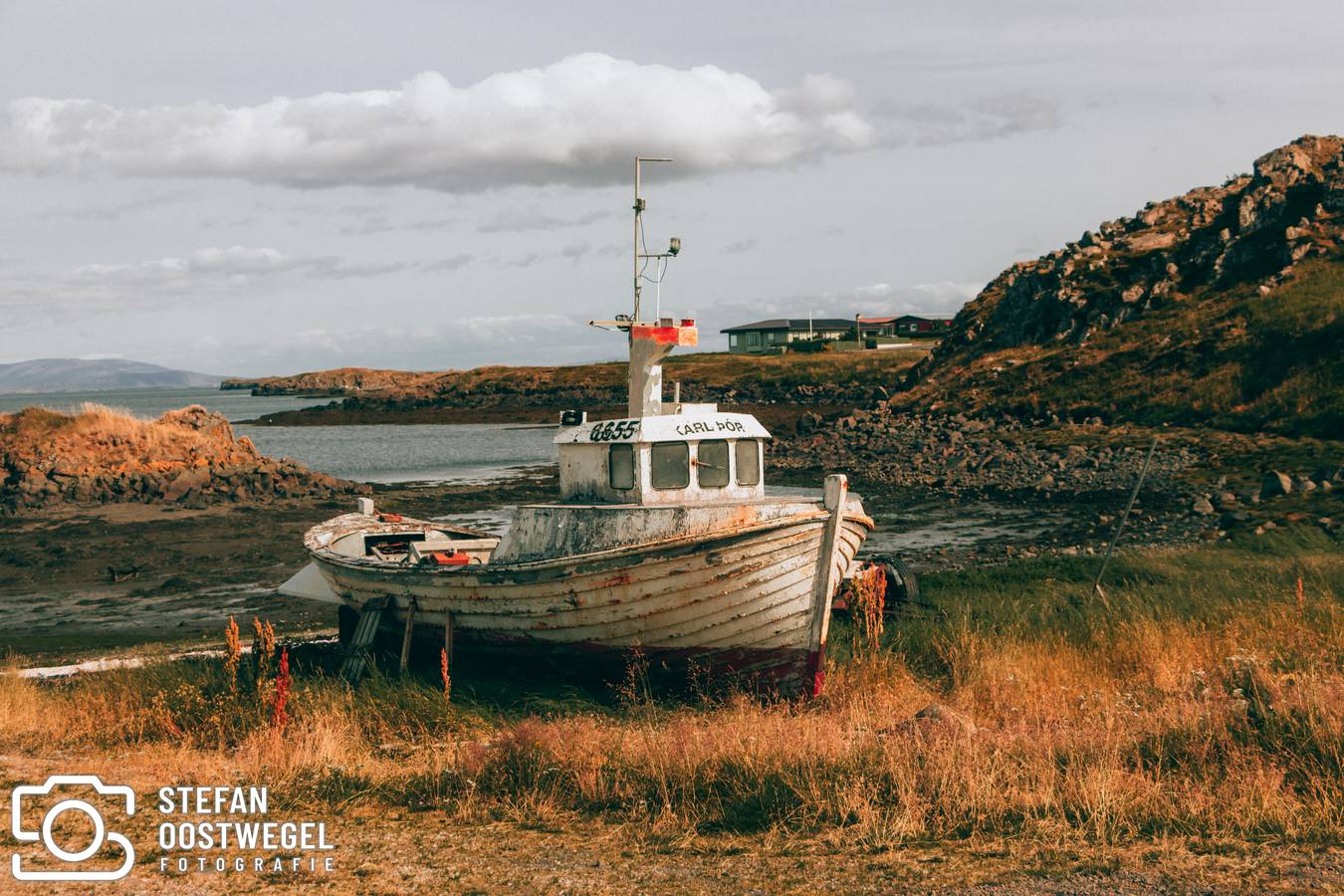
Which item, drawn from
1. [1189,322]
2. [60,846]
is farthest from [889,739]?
[1189,322]

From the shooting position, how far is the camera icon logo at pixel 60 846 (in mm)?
7676

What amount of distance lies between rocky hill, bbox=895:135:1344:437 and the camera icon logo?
3771 centimetres

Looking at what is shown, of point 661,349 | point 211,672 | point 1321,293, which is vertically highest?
point 1321,293

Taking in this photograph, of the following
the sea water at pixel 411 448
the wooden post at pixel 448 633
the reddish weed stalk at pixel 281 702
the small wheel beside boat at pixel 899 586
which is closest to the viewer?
the reddish weed stalk at pixel 281 702

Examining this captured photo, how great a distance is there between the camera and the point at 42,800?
8945 millimetres

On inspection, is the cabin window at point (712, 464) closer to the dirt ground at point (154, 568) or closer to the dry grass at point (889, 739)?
the dry grass at point (889, 739)

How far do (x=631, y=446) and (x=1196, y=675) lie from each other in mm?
7483

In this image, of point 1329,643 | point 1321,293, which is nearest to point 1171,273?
point 1321,293

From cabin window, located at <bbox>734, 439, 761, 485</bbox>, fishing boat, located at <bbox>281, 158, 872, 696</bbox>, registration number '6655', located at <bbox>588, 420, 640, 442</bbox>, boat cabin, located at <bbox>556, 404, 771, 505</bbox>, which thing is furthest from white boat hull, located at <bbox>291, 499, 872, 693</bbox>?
registration number '6655', located at <bbox>588, 420, 640, 442</bbox>

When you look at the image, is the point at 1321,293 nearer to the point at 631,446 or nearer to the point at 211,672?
the point at 631,446

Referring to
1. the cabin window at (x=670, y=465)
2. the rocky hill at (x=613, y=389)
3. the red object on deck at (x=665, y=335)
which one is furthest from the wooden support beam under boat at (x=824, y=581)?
the rocky hill at (x=613, y=389)

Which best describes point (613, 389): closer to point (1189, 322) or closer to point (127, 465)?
point (1189, 322)

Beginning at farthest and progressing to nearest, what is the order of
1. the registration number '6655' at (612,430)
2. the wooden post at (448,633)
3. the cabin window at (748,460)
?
the wooden post at (448,633) → the cabin window at (748,460) → the registration number '6655' at (612,430)

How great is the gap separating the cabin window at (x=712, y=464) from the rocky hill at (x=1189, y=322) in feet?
97.1
